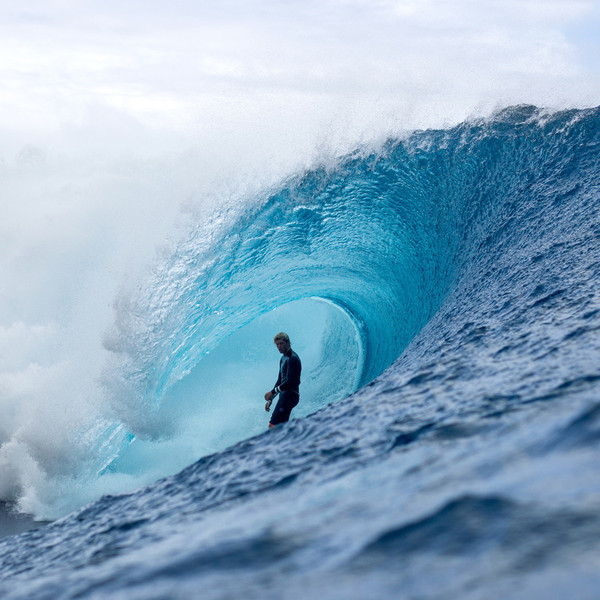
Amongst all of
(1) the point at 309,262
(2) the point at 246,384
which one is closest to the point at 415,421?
(1) the point at 309,262

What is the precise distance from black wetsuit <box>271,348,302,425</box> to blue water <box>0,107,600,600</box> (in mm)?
1511

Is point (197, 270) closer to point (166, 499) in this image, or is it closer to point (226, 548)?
point (166, 499)

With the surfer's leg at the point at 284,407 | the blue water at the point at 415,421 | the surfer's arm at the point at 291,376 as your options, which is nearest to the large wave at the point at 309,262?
the blue water at the point at 415,421

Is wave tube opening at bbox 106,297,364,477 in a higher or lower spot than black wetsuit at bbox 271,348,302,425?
higher

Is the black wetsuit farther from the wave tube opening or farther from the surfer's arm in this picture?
the wave tube opening

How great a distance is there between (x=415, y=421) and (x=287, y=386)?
3.91m

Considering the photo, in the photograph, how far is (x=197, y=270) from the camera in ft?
24.3

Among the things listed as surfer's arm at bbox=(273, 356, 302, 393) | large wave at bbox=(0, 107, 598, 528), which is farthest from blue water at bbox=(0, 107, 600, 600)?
surfer's arm at bbox=(273, 356, 302, 393)

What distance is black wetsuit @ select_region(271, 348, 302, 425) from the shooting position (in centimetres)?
611

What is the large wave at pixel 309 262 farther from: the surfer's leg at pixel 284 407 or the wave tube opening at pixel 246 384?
the surfer's leg at pixel 284 407

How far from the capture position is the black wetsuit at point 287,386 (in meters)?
6.11

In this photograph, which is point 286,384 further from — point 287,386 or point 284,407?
point 284,407

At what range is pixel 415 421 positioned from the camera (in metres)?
2.29

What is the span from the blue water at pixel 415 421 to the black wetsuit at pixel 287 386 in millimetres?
1511
